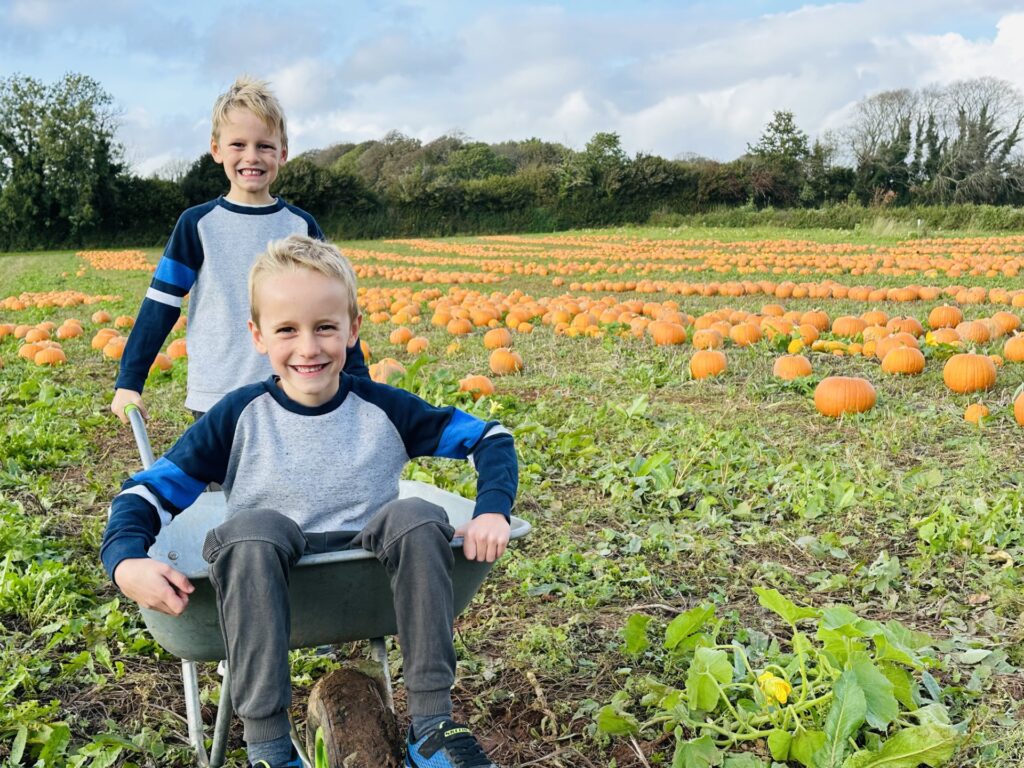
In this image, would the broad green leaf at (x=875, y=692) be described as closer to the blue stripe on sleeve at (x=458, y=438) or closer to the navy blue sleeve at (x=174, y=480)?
the blue stripe on sleeve at (x=458, y=438)

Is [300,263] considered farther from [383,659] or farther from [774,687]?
[774,687]

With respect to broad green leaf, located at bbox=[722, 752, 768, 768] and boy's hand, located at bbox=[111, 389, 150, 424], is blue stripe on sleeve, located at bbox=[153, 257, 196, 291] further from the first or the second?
broad green leaf, located at bbox=[722, 752, 768, 768]

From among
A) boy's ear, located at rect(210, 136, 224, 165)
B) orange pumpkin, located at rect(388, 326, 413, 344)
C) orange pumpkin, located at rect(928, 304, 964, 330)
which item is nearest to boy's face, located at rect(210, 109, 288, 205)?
boy's ear, located at rect(210, 136, 224, 165)

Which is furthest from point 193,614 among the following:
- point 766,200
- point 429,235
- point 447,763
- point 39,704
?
point 766,200

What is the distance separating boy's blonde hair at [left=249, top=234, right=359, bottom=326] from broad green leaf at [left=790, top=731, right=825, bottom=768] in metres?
1.52

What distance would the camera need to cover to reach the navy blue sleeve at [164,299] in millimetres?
3074

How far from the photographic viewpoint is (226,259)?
3.25 metres

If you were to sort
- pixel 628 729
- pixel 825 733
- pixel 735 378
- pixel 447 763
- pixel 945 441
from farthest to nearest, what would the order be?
pixel 735 378 → pixel 945 441 → pixel 628 729 → pixel 825 733 → pixel 447 763

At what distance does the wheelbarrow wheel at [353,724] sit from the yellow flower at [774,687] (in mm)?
963

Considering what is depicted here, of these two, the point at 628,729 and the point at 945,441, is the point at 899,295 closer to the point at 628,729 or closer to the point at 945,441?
the point at 945,441

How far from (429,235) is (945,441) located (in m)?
36.7

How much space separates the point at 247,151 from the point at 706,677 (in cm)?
223

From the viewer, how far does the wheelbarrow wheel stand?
Answer: 217cm

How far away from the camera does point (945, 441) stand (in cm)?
470
